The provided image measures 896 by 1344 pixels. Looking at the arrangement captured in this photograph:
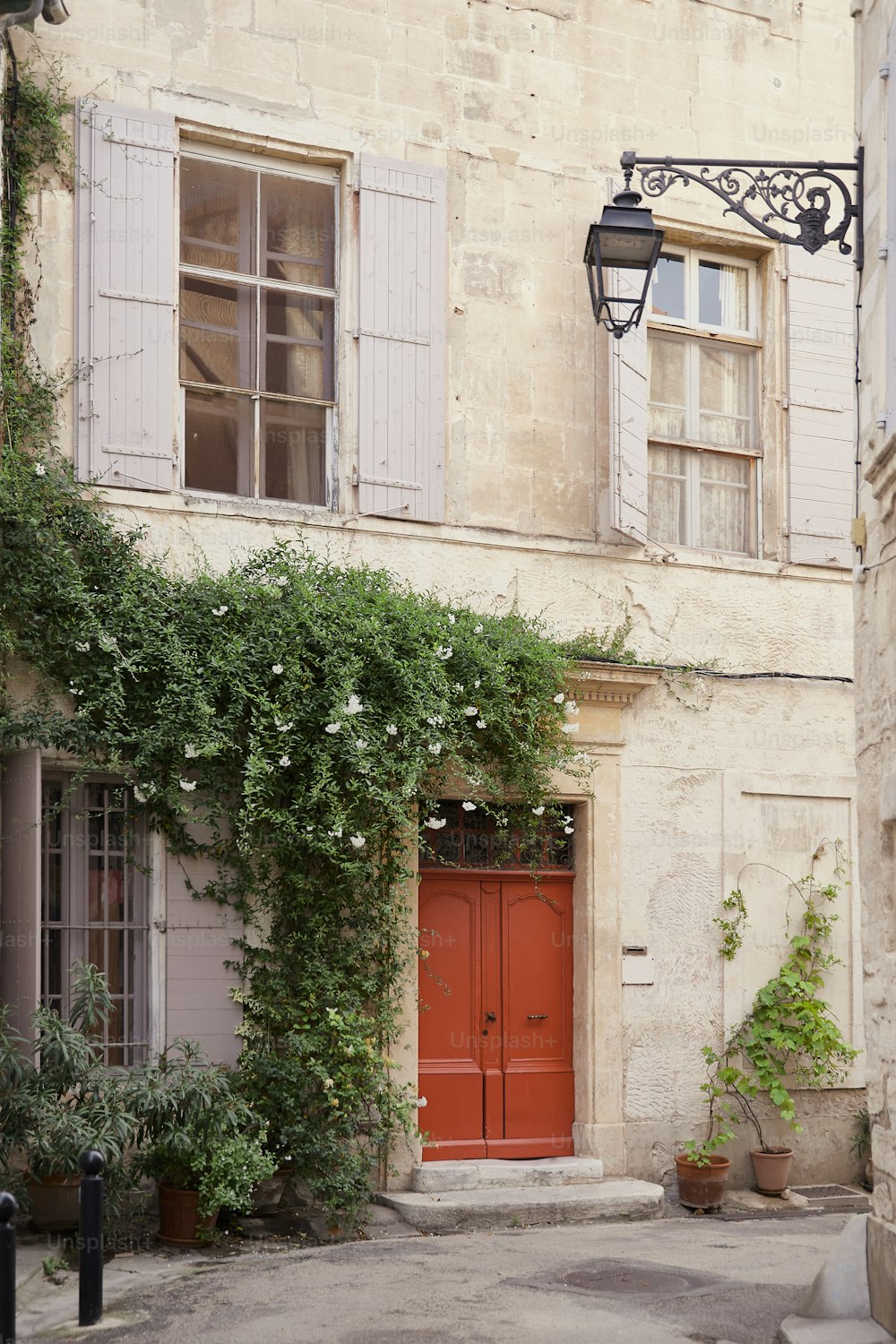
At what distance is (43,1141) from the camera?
23.0 ft

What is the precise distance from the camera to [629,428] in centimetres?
955

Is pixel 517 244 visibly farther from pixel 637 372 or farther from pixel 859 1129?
pixel 859 1129

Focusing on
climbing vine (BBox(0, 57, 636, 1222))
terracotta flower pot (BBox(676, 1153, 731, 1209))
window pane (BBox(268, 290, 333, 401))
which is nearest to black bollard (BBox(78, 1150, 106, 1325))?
climbing vine (BBox(0, 57, 636, 1222))

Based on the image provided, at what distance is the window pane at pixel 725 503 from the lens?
10.1 m

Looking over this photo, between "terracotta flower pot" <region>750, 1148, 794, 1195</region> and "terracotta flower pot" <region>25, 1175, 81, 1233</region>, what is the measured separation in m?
4.03

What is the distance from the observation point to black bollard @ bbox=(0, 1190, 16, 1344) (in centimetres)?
494

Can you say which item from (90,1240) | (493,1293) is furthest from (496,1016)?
(90,1240)

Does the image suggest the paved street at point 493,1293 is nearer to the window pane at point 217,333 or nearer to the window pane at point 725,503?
the window pane at point 725,503

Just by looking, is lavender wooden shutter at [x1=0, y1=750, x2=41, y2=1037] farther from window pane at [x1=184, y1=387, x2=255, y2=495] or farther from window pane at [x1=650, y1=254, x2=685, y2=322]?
window pane at [x1=650, y1=254, x2=685, y2=322]

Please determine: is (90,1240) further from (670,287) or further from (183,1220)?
(670,287)

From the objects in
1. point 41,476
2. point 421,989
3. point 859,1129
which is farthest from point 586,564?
point 859,1129

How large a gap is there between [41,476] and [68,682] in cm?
104

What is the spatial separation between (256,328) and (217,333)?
227 mm

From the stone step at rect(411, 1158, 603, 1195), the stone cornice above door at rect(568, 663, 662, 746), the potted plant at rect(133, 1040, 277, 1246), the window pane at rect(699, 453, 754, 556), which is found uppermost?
the window pane at rect(699, 453, 754, 556)
